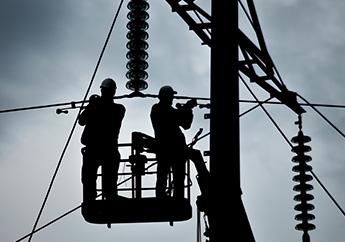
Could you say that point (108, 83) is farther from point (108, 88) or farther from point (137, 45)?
point (137, 45)

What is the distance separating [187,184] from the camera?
13414 millimetres

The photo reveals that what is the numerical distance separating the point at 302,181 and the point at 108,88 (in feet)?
13.2

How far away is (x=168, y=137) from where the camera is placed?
1342cm

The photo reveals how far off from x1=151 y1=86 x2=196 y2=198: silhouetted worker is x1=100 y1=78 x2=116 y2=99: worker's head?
739 millimetres

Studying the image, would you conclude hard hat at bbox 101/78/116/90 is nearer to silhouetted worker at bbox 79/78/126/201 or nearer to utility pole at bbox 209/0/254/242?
silhouetted worker at bbox 79/78/126/201

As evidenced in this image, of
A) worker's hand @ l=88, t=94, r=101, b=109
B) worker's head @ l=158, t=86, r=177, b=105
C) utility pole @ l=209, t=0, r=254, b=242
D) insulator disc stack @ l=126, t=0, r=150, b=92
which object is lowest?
utility pole @ l=209, t=0, r=254, b=242

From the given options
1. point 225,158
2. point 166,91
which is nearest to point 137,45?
point 166,91

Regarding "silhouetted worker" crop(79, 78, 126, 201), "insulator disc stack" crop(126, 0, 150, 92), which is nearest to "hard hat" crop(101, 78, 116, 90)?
"silhouetted worker" crop(79, 78, 126, 201)

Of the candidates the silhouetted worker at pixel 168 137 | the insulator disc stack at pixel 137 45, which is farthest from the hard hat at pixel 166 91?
the insulator disc stack at pixel 137 45

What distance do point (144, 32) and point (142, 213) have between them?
13.4 ft

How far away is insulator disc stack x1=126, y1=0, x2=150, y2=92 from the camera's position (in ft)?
49.6

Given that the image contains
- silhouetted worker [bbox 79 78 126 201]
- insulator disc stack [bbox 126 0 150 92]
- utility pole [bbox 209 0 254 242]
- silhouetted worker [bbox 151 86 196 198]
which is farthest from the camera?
insulator disc stack [bbox 126 0 150 92]

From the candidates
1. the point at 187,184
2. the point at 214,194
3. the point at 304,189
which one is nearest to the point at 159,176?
the point at 187,184

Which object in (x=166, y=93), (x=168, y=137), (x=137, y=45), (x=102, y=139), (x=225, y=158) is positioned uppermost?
(x=137, y=45)
